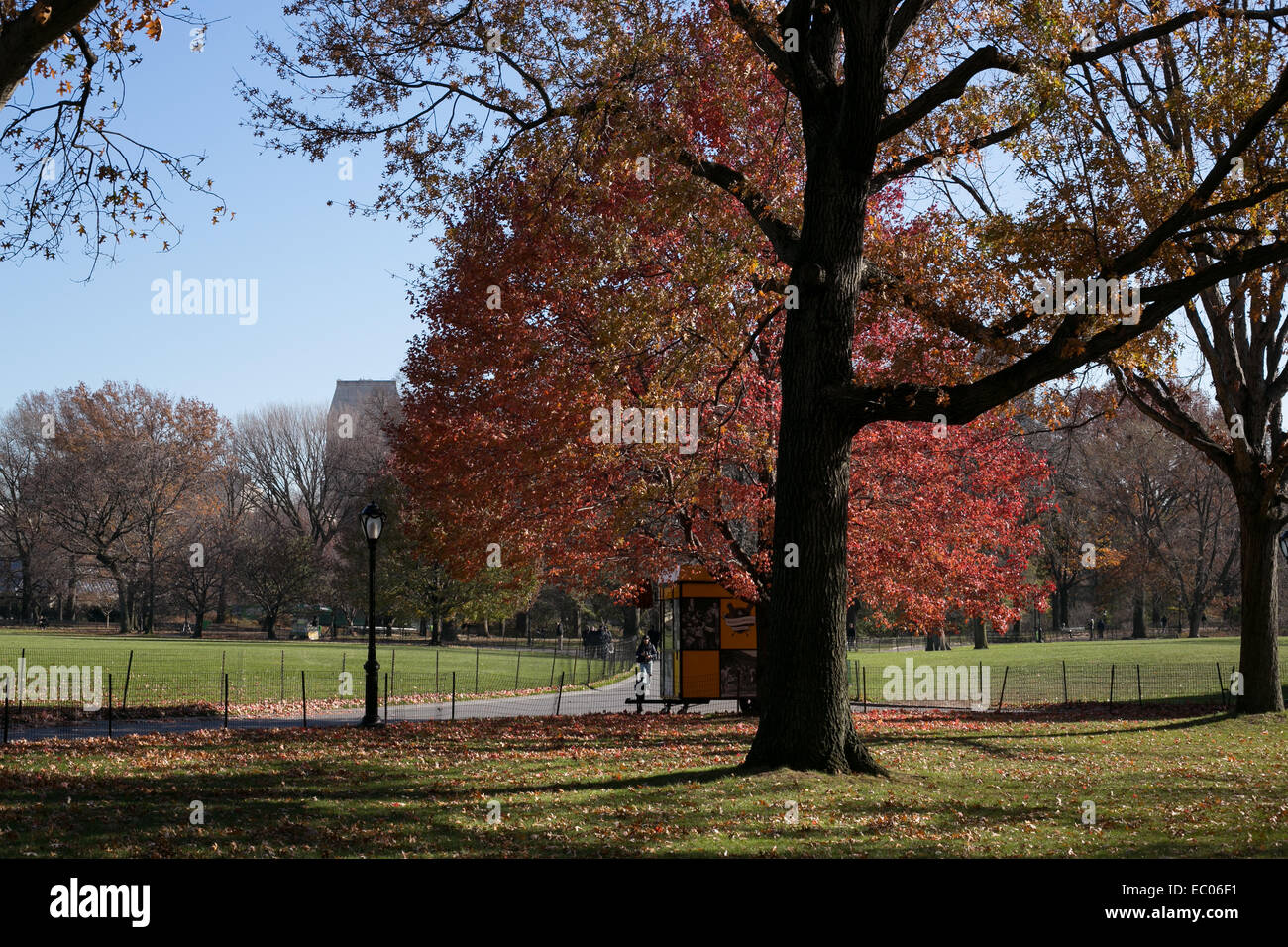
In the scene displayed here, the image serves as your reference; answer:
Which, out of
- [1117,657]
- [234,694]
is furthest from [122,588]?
[1117,657]

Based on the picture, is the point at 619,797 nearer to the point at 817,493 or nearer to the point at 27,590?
the point at 817,493

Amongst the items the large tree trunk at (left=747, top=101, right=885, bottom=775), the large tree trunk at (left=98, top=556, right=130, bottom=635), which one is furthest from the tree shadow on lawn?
the large tree trunk at (left=98, top=556, right=130, bottom=635)

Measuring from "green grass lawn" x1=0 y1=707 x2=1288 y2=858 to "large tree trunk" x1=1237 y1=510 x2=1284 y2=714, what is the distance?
422 centimetres

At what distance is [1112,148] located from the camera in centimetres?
1446

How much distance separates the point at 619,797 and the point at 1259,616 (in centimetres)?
1578

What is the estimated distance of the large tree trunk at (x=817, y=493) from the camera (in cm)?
1142

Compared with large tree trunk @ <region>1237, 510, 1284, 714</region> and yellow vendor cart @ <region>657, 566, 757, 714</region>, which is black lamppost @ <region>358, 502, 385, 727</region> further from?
large tree trunk @ <region>1237, 510, 1284, 714</region>

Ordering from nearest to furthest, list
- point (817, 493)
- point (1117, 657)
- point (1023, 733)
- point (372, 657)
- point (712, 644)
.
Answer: point (817, 493) → point (1023, 733) → point (372, 657) → point (712, 644) → point (1117, 657)

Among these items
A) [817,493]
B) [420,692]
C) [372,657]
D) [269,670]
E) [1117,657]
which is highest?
[817,493]

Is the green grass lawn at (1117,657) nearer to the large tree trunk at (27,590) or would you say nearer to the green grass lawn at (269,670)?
the green grass lawn at (269,670)

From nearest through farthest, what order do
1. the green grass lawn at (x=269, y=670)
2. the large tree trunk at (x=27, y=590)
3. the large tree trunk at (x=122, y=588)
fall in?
1. the green grass lawn at (x=269, y=670)
2. the large tree trunk at (x=122, y=588)
3. the large tree trunk at (x=27, y=590)

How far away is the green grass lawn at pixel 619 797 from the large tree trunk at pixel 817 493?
598 mm

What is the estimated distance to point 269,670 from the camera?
3431 cm

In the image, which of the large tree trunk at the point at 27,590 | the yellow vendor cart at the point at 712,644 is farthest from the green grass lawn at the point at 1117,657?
the large tree trunk at the point at 27,590
